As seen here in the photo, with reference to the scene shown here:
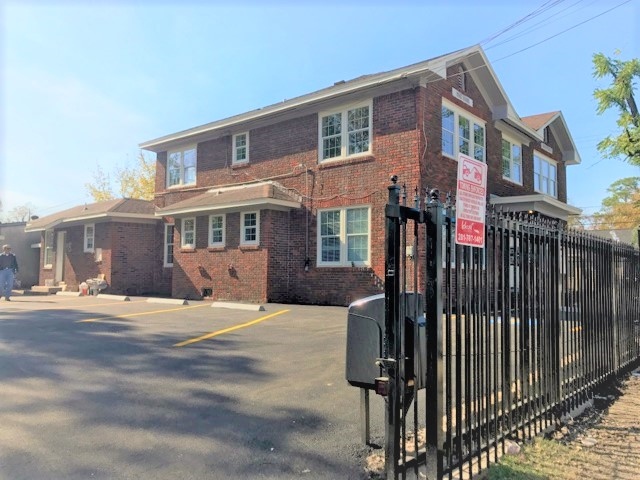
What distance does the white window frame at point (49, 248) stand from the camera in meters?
24.4

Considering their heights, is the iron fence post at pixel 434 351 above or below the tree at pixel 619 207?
below

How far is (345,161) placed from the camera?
1530 cm

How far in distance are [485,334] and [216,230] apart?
14.5 meters

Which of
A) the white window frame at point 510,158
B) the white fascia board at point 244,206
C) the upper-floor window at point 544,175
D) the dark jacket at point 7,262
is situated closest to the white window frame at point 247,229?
the white fascia board at point 244,206

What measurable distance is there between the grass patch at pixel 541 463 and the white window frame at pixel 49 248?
2535 cm

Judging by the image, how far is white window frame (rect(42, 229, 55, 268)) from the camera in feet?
80.2

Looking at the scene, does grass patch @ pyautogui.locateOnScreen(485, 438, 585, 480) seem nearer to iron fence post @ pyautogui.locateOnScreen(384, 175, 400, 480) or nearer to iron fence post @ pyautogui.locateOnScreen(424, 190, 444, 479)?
iron fence post @ pyautogui.locateOnScreen(424, 190, 444, 479)

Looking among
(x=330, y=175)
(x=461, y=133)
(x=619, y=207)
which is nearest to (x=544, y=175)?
(x=461, y=133)

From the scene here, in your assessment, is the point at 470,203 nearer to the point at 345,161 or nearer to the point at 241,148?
the point at 345,161

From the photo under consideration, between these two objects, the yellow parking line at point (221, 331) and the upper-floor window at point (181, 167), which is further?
the upper-floor window at point (181, 167)

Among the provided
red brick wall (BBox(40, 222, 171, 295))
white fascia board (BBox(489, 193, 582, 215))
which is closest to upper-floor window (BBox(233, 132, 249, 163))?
red brick wall (BBox(40, 222, 171, 295))

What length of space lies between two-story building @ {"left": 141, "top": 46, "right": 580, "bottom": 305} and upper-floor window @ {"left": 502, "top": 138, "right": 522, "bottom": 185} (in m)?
0.07

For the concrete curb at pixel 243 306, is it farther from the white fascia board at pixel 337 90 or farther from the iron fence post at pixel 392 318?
the iron fence post at pixel 392 318

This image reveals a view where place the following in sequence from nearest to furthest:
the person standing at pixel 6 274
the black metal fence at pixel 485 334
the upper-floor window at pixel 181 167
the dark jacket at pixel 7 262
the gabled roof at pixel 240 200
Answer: the black metal fence at pixel 485 334 → the gabled roof at pixel 240 200 → the person standing at pixel 6 274 → the dark jacket at pixel 7 262 → the upper-floor window at pixel 181 167
